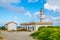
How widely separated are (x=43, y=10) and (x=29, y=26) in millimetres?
7173

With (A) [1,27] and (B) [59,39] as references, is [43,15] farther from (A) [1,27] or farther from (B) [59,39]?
(B) [59,39]

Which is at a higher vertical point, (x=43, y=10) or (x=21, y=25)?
(x=43, y=10)

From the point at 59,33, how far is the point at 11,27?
35903mm

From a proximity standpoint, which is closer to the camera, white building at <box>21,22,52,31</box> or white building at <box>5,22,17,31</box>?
white building at <box>21,22,52,31</box>

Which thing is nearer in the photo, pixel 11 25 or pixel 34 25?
pixel 34 25

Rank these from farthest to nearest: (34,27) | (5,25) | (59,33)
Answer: (5,25), (34,27), (59,33)

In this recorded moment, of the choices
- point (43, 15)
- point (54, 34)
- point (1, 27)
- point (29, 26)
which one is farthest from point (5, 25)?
point (54, 34)

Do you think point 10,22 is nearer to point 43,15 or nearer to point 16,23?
point 16,23

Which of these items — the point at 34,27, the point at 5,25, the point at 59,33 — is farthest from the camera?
the point at 5,25

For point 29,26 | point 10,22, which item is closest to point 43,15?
point 29,26

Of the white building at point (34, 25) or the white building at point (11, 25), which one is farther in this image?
the white building at point (11, 25)

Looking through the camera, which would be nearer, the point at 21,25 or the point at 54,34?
the point at 54,34

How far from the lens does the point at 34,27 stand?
48312 millimetres

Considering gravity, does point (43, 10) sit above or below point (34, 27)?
above
